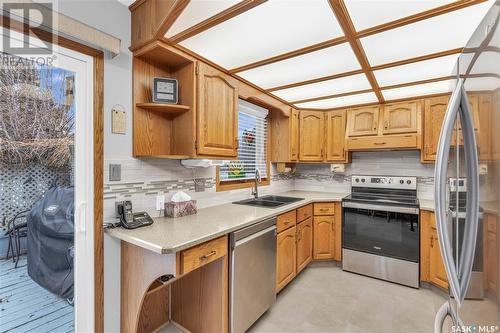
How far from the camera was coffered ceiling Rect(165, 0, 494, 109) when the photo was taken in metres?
1.32

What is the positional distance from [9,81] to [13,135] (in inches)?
10.9

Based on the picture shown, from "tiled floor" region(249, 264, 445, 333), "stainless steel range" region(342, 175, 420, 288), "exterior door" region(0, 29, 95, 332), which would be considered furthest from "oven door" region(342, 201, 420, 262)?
"exterior door" region(0, 29, 95, 332)

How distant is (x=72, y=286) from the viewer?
4.89 ft

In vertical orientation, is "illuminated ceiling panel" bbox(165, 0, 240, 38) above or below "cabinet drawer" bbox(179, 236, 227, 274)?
above

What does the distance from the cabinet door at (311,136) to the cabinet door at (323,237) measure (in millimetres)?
893

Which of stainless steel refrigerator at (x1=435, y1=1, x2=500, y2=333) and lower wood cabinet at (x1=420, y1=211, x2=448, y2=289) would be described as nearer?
stainless steel refrigerator at (x1=435, y1=1, x2=500, y2=333)

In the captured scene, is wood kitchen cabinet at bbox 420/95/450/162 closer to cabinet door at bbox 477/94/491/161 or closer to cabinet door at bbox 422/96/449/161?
cabinet door at bbox 422/96/449/161

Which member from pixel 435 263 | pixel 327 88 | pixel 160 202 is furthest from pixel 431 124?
pixel 160 202

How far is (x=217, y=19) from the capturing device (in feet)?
4.66

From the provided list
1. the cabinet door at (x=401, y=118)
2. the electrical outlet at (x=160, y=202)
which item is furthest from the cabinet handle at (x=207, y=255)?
the cabinet door at (x=401, y=118)

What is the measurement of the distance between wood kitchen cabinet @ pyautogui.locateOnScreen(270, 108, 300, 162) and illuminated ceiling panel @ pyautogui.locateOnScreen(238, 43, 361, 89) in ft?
2.93

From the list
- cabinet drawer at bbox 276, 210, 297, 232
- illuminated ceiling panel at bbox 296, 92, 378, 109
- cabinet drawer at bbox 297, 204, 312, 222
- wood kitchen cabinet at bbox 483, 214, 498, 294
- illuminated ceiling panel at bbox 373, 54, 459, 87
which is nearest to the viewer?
wood kitchen cabinet at bbox 483, 214, 498, 294

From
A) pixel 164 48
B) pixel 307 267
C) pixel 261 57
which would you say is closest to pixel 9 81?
pixel 164 48

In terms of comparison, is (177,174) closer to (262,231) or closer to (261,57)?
(262,231)
